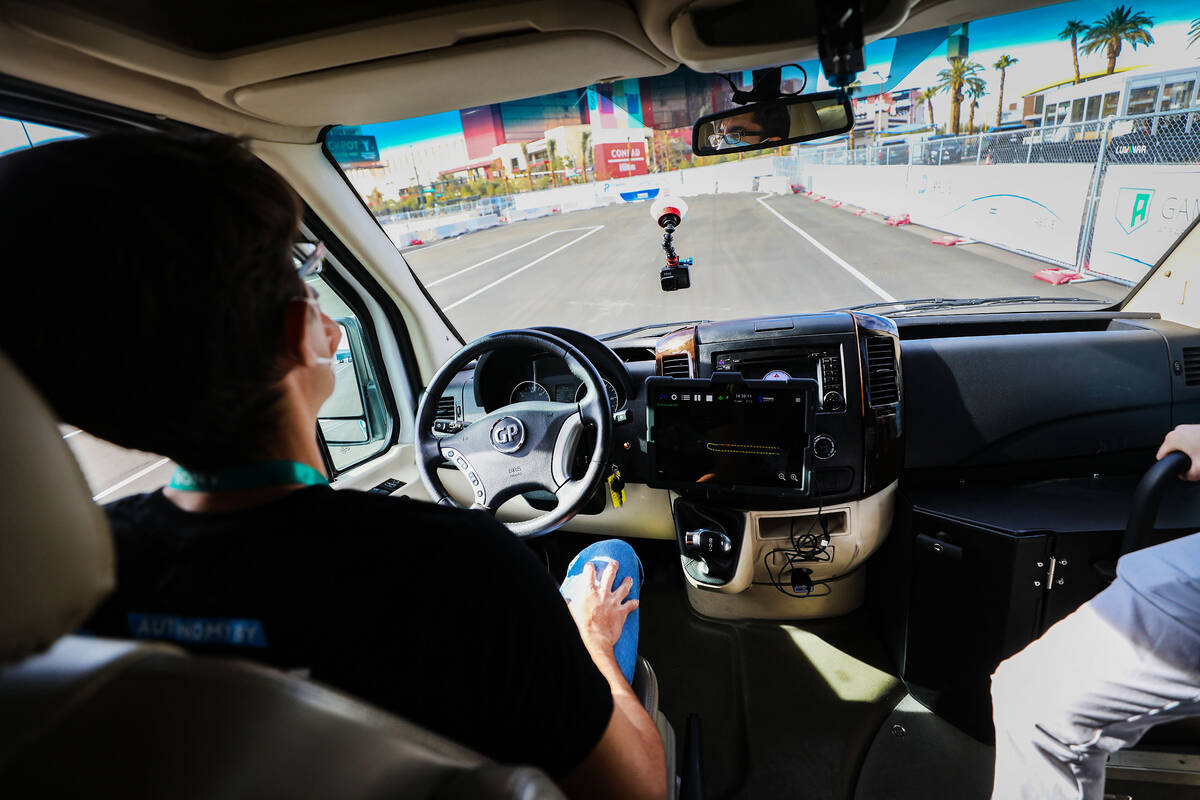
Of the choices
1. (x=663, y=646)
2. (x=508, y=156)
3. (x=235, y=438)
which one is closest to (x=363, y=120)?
(x=508, y=156)

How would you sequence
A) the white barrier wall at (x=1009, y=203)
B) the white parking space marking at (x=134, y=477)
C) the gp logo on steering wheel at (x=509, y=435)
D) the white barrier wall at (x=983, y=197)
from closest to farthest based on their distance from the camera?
the gp logo on steering wheel at (x=509, y=435) < the white parking space marking at (x=134, y=477) < the white barrier wall at (x=1009, y=203) < the white barrier wall at (x=983, y=197)

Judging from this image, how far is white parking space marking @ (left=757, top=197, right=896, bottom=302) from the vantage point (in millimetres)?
3780

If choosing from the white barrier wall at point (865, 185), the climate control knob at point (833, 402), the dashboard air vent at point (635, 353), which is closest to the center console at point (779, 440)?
the climate control knob at point (833, 402)

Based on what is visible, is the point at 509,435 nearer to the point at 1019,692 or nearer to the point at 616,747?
the point at 616,747

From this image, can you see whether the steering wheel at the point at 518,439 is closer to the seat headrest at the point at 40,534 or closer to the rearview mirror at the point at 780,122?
the rearview mirror at the point at 780,122

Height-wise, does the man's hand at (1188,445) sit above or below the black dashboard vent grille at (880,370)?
below

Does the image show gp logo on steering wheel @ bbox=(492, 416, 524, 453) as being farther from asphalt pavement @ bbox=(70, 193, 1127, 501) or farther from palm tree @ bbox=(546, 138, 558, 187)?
palm tree @ bbox=(546, 138, 558, 187)

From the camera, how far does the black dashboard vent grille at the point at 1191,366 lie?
238 centimetres

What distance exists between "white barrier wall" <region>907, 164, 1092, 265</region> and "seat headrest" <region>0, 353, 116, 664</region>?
5.22 meters

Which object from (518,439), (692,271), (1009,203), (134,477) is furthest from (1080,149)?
(134,477)

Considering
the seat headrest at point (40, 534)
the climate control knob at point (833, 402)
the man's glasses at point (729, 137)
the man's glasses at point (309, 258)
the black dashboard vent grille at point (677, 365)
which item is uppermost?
the man's glasses at point (729, 137)

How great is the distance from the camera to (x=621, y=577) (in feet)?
6.20

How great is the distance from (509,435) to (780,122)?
1.51 meters

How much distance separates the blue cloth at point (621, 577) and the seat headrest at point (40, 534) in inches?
53.7
